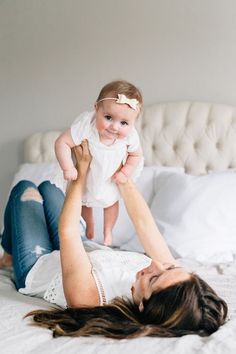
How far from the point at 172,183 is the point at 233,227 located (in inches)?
16.0

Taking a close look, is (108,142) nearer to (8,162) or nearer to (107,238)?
(107,238)

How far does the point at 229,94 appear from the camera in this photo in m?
2.97

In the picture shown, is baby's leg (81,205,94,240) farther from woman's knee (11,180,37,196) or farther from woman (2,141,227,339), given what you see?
woman's knee (11,180,37,196)

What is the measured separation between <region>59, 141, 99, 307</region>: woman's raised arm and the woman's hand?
11 centimetres

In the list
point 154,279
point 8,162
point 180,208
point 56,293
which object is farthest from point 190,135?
point 154,279

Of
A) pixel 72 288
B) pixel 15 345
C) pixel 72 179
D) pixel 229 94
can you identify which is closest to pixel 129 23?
pixel 229 94

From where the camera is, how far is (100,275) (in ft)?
5.18

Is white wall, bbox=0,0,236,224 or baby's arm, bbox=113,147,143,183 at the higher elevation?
white wall, bbox=0,0,236,224

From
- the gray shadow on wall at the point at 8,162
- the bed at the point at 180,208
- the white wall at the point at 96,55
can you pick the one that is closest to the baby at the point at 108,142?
the bed at the point at 180,208

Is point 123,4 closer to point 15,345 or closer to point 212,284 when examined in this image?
point 212,284

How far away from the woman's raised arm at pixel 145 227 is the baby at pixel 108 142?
5 cm

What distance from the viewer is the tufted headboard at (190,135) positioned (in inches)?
113

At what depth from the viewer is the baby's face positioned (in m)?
1.73

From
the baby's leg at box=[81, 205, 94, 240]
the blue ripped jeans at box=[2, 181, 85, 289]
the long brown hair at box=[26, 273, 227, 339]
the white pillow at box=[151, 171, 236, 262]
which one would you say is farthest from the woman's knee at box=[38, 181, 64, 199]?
the long brown hair at box=[26, 273, 227, 339]
